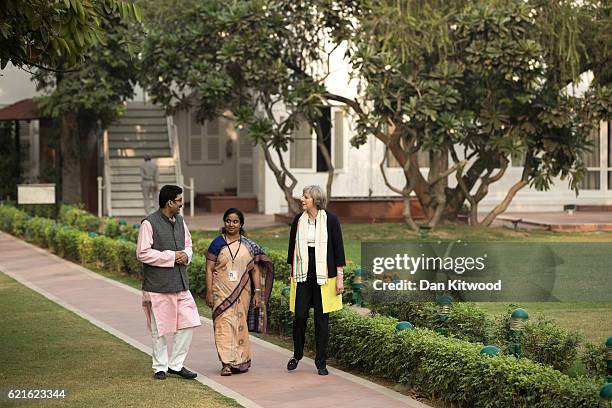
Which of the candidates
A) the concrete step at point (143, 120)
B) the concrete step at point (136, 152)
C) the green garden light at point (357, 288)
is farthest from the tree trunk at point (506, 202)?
the green garden light at point (357, 288)

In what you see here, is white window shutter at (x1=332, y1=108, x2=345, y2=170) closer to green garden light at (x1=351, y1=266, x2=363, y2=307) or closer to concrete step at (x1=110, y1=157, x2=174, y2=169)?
concrete step at (x1=110, y1=157, x2=174, y2=169)

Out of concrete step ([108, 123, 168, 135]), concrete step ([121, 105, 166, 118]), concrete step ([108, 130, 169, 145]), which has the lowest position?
concrete step ([108, 130, 169, 145])

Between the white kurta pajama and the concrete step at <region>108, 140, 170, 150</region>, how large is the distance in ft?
74.4

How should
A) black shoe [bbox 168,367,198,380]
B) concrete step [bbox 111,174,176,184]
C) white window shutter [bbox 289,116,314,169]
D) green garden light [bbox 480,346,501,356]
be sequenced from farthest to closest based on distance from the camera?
white window shutter [bbox 289,116,314,169], concrete step [bbox 111,174,176,184], black shoe [bbox 168,367,198,380], green garden light [bbox 480,346,501,356]

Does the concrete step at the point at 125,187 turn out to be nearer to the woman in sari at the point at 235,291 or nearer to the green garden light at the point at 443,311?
the woman in sari at the point at 235,291

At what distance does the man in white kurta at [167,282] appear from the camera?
10641mm

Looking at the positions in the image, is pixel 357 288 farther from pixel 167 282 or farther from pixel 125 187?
pixel 125 187

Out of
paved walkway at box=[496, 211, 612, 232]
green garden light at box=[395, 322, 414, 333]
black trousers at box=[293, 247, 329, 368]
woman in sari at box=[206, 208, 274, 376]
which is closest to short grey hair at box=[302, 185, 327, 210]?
black trousers at box=[293, 247, 329, 368]

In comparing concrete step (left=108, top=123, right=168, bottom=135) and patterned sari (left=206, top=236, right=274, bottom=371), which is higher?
concrete step (left=108, top=123, right=168, bottom=135)

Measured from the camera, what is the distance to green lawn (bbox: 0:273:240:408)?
9.85 meters

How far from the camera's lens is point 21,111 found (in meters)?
31.8

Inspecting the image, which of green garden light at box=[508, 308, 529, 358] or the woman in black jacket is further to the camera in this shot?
the woman in black jacket

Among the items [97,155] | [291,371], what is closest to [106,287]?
[291,371]

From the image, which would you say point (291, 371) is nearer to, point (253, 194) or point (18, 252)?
point (18, 252)
